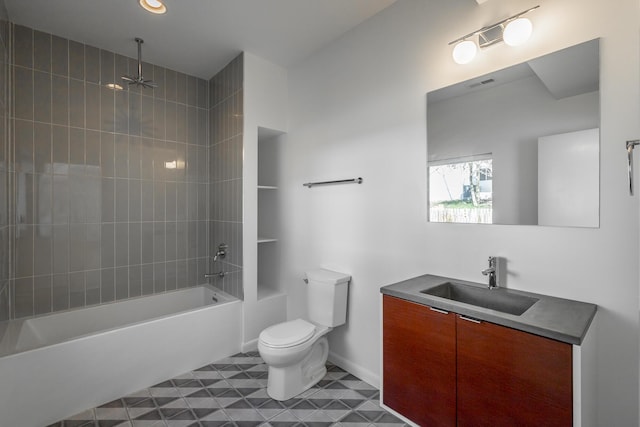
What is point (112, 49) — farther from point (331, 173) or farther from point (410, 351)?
point (410, 351)

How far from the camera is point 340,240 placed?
2488 millimetres

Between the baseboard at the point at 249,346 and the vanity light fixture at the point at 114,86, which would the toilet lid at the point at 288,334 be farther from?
the vanity light fixture at the point at 114,86

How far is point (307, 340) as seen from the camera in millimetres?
2107

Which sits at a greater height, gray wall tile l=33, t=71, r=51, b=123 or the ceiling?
the ceiling

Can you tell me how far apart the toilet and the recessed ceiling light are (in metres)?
2.21

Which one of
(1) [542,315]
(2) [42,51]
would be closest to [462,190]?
(1) [542,315]

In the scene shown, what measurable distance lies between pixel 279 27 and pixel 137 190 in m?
1.95

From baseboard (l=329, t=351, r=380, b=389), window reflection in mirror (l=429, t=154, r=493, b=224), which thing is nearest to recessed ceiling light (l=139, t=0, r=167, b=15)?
window reflection in mirror (l=429, t=154, r=493, b=224)

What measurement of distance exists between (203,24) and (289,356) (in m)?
2.50

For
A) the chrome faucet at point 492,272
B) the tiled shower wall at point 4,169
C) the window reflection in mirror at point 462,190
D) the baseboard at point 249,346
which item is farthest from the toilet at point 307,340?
the tiled shower wall at point 4,169

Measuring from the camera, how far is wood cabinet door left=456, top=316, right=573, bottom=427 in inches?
44.2

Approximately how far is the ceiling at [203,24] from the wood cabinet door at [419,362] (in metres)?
2.01

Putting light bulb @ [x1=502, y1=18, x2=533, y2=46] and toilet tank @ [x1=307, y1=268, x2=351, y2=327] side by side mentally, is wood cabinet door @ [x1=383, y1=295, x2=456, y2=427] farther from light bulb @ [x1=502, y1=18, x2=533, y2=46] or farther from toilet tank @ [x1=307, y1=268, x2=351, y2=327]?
light bulb @ [x1=502, y1=18, x2=533, y2=46]

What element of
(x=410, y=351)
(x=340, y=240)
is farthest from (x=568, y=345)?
(x=340, y=240)
